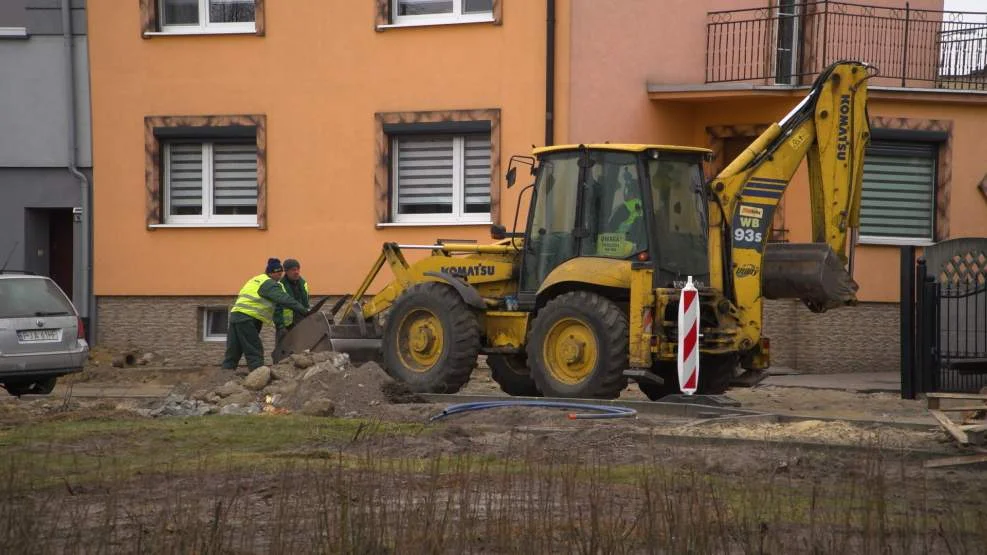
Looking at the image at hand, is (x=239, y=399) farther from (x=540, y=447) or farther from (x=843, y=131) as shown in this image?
(x=843, y=131)

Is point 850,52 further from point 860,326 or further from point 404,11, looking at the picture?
point 404,11

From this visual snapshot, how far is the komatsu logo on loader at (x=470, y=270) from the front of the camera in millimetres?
17688

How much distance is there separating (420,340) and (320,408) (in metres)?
2.22

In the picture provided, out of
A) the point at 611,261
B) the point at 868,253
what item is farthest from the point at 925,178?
Result: the point at 611,261

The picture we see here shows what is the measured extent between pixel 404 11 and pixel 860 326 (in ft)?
27.3

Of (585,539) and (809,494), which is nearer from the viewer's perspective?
(585,539)

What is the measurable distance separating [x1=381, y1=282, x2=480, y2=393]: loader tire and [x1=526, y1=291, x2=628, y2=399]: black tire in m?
0.91

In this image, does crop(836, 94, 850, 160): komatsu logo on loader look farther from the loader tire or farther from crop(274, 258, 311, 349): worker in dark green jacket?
crop(274, 258, 311, 349): worker in dark green jacket

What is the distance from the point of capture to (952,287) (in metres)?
18.5

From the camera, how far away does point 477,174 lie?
79.0ft

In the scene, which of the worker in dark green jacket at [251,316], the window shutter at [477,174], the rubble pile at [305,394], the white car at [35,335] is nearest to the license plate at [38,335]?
the white car at [35,335]

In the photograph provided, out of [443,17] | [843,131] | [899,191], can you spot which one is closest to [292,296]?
[443,17]

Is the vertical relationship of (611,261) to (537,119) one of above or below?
below

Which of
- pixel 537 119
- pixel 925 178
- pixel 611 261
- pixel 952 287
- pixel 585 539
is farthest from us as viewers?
pixel 925 178
